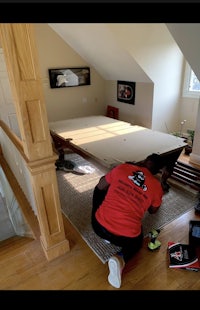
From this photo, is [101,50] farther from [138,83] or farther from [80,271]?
[80,271]

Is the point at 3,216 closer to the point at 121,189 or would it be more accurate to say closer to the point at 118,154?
the point at 118,154

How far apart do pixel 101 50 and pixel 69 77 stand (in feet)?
2.88

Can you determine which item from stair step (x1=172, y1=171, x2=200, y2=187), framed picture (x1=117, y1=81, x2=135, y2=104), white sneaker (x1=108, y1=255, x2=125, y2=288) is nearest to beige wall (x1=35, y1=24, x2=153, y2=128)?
A: framed picture (x1=117, y1=81, x2=135, y2=104)

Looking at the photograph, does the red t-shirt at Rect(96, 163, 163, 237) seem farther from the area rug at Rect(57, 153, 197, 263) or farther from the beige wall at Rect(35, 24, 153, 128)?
the beige wall at Rect(35, 24, 153, 128)

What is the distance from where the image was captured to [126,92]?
4445 mm

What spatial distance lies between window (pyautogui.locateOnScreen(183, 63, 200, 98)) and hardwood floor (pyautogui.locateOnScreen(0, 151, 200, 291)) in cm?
301

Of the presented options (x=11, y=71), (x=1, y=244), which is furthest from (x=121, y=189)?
(x=1, y=244)

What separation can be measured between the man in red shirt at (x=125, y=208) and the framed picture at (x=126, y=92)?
116 inches

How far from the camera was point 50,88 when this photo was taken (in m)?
4.26

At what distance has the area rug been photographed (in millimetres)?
1978

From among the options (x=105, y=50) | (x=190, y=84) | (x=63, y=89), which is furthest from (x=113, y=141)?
(x=190, y=84)

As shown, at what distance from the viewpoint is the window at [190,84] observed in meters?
4.03

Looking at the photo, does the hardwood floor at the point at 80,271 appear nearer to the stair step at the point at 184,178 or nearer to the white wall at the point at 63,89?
the stair step at the point at 184,178
